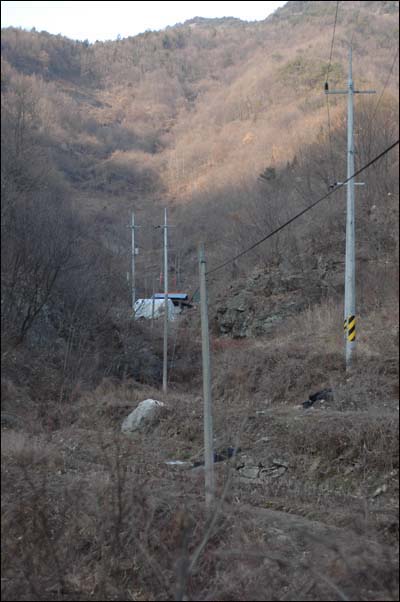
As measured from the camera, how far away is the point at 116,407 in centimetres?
2258

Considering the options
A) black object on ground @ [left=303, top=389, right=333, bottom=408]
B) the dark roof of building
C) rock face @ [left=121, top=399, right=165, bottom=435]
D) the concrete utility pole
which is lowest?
rock face @ [left=121, top=399, right=165, bottom=435]

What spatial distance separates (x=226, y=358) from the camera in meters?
28.7

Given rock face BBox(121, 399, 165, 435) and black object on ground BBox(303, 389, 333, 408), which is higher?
black object on ground BBox(303, 389, 333, 408)

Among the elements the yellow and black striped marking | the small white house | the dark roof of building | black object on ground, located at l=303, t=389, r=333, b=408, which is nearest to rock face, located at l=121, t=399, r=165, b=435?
black object on ground, located at l=303, t=389, r=333, b=408

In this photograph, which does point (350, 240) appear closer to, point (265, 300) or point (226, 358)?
point (226, 358)

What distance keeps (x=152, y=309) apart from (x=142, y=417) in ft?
45.7

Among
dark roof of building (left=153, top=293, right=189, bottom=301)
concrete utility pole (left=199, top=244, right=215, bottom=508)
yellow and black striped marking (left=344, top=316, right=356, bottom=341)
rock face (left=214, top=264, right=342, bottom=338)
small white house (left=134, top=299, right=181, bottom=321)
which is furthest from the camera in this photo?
small white house (left=134, top=299, right=181, bottom=321)

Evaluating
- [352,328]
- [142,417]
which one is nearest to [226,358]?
[142,417]

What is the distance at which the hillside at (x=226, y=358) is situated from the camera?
8516 mm

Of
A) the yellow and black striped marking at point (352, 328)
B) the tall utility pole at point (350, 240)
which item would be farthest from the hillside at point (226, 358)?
the yellow and black striped marking at point (352, 328)

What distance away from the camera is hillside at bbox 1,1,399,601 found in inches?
335

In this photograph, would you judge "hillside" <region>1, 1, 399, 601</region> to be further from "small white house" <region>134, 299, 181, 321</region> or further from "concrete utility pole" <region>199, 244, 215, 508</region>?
"small white house" <region>134, 299, 181, 321</region>

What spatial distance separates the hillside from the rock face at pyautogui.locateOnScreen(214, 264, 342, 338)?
0.12m

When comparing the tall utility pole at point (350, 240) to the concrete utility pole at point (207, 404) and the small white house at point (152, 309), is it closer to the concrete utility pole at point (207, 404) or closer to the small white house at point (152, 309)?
the concrete utility pole at point (207, 404)
